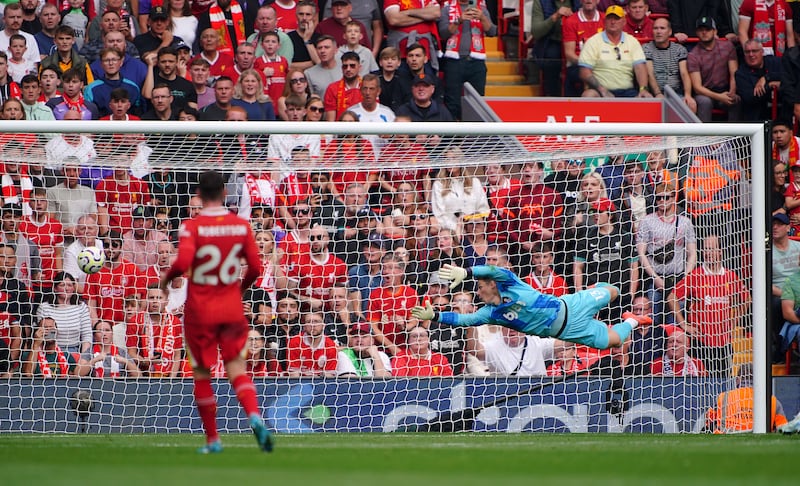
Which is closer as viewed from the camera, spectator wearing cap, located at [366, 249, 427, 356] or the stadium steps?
spectator wearing cap, located at [366, 249, 427, 356]

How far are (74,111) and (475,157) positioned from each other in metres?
4.27

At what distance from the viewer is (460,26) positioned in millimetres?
14039

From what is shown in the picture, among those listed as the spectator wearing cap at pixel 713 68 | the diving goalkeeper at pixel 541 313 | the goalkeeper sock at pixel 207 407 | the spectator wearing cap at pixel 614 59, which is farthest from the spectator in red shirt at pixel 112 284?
the spectator wearing cap at pixel 713 68

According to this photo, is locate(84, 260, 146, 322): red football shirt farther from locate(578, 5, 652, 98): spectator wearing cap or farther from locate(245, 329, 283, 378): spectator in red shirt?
locate(578, 5, 652, 98): spectator wearing cap

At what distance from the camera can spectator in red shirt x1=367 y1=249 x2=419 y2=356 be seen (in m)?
10.8

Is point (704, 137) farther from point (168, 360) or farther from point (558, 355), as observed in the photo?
point (168, 360)

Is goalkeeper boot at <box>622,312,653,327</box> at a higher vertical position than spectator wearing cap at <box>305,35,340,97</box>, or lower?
lower

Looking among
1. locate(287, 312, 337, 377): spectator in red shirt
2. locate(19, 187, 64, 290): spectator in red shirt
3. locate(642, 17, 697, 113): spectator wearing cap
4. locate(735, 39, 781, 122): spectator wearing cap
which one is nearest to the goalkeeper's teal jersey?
locate(287, 312, 337, 377): spectator in red shirt

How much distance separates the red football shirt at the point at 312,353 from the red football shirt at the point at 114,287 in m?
1.51

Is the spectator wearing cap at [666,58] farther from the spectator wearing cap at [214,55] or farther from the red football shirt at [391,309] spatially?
the red football shirt at [391,309]

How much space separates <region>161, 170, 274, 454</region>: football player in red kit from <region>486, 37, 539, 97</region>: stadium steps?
26.1ft

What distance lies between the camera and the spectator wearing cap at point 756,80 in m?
14.5

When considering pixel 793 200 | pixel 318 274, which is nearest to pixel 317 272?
pixel 318 274

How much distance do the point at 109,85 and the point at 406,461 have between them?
7380mm
